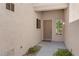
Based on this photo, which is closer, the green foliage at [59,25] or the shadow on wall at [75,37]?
the shadow on wall at [75,37]

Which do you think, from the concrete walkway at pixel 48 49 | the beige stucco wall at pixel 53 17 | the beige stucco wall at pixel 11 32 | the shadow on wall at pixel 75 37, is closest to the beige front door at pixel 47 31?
the beige stucco wall at pixel 53 17

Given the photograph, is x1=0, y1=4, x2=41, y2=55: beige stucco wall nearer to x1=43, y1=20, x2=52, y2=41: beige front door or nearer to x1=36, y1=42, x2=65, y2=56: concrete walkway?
x1=36, y1=42, x2=65, y2=56: concrete walkway

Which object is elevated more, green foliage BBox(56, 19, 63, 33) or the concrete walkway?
green foliage BBox(56, 19, 63, 33)

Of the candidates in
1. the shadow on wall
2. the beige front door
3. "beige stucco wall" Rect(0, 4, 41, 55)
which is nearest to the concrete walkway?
"beige stucco wall" Rect(0, 4, 41, 55)

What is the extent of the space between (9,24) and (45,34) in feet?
22.4

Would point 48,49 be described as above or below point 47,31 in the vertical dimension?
below

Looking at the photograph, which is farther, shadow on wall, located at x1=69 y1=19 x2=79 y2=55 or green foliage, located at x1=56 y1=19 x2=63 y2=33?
green foliage, located at x1=56 y1=19 x2=63 y2=33

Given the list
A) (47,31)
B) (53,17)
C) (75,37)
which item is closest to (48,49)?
(75,37)

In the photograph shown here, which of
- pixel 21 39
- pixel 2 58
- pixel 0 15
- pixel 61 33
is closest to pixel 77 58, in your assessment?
pixel 2 58

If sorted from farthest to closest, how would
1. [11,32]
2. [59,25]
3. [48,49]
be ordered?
[59,25]
[48,49]
[11,32]

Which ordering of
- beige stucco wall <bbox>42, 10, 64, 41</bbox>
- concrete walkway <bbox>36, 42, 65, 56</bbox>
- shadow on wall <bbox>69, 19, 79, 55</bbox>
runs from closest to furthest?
1. shadow on wall <bbox>69, 19, 79, 55</bbox>
2. concrete walkway <bbox>36, 42, 65, 56</bbox>
3. beige stucco wall <bbox>42, 10, 64, 41</bbox>

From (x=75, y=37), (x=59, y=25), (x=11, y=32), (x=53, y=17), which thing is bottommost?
(x=75, y=37)

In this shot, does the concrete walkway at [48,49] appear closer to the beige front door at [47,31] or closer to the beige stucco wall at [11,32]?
the beige stucco wall at [11,32]

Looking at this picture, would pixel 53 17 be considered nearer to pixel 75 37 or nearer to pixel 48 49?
pixel 48 49
